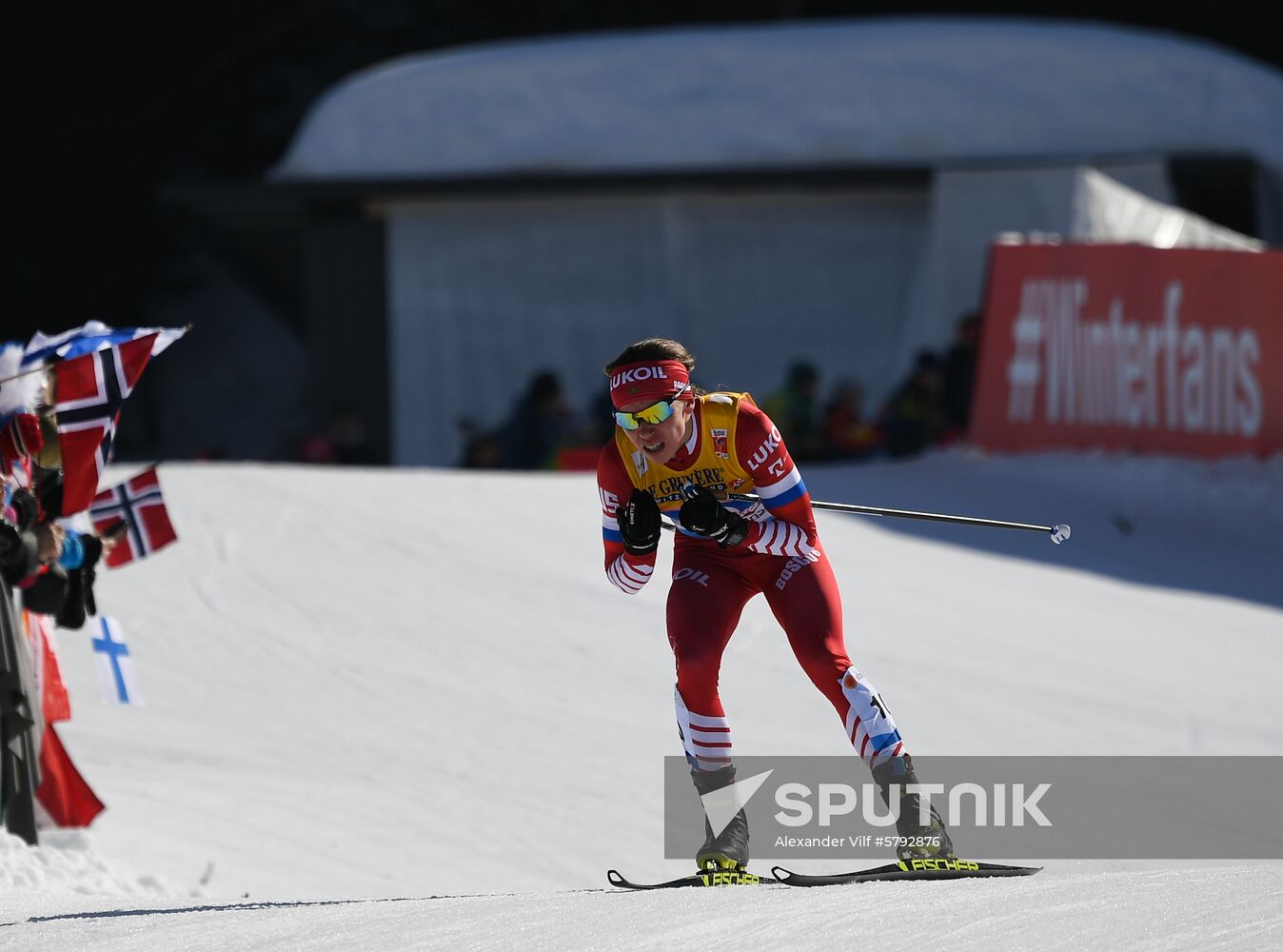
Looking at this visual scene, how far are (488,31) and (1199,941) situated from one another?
86.7 feet

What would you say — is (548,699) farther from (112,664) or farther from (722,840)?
(722,840)

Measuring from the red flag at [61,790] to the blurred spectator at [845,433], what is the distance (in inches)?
313

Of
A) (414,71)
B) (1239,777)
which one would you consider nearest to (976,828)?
(1239,777)

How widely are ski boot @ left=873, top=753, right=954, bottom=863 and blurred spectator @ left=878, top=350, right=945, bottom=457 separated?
8.65m

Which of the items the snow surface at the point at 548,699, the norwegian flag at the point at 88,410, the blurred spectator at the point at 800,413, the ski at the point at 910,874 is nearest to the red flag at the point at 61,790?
the snow surface at the point at 548,699

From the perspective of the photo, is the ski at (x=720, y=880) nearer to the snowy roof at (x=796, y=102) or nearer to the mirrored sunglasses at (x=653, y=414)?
the mirrored sunglasses at (x=653, y=414)

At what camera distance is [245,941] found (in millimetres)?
4934

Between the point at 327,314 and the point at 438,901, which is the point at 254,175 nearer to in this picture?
the point at 327,314

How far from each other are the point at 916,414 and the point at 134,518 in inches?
308

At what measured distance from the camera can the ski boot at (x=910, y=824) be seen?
5621mm

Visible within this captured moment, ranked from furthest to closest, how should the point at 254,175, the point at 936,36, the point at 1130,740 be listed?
the point at 254,175
the point at 936,36
the point at 1130,740

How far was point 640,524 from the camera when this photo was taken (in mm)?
5738

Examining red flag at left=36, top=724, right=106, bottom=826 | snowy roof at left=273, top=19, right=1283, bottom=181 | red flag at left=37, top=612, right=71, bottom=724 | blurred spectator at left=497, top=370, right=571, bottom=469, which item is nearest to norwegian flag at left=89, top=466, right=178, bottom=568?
red flag at left=37, top=612, right=71, bottom=724

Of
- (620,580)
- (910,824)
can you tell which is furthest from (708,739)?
(910,824)
